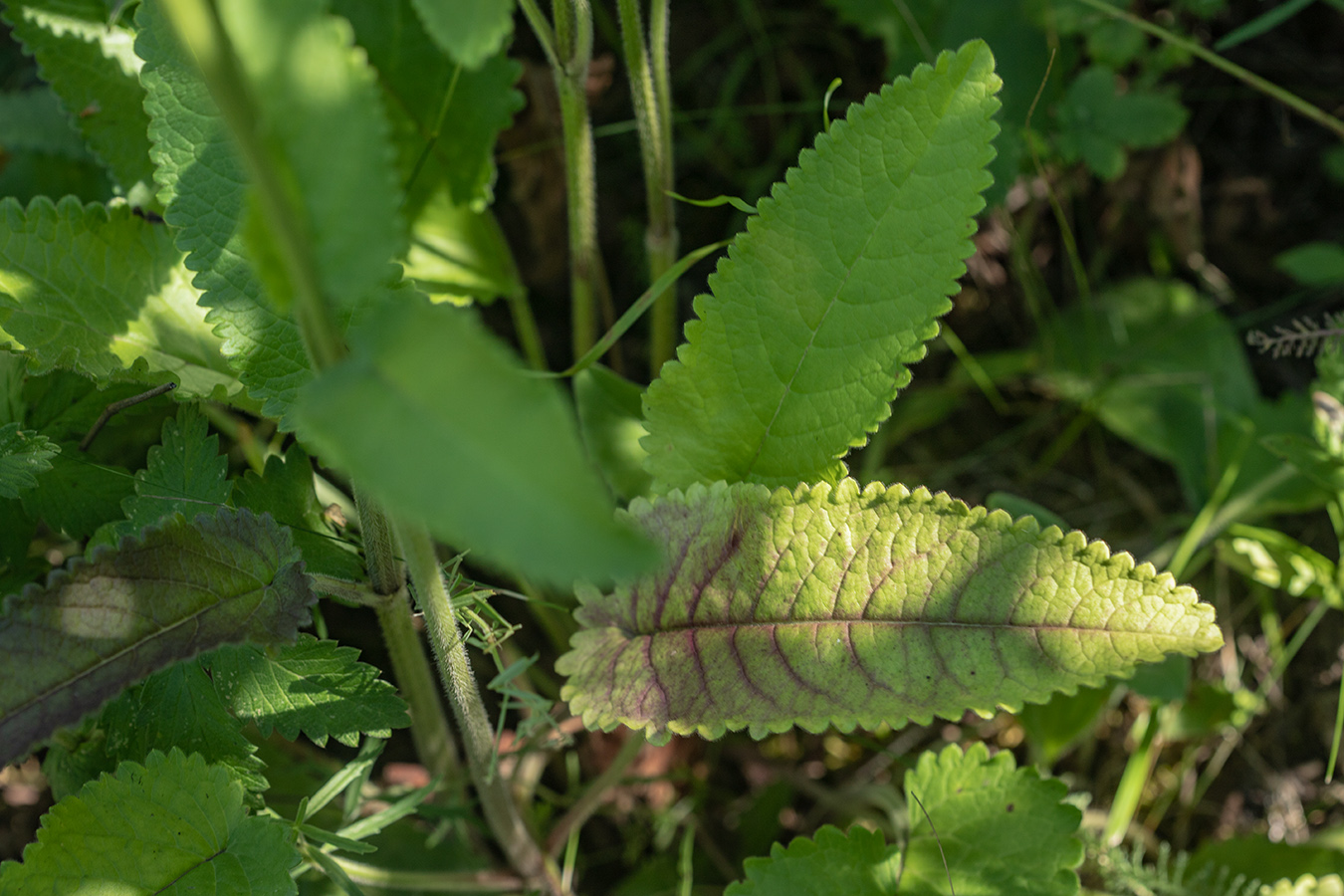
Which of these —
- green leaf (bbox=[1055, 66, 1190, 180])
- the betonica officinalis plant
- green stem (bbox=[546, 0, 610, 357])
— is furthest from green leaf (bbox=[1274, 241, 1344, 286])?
green stem (bbox=[546, 0, 610, 357])

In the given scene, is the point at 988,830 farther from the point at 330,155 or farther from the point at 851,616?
the point at 330,155

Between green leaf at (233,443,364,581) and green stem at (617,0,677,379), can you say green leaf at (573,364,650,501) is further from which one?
green leaf at (233,443,364,581)

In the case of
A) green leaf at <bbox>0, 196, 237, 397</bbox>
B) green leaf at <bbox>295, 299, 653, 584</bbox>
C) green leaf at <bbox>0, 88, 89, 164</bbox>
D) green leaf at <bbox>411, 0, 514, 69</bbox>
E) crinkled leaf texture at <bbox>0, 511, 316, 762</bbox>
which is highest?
green leaf at <bbox>411, 0, 514, 69</bbox>

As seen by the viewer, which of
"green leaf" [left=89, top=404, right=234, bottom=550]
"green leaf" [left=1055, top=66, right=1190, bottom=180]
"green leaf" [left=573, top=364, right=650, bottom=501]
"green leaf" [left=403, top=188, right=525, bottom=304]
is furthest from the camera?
"green leaf" [left=1055, top=66, right=1190, bottom=180]

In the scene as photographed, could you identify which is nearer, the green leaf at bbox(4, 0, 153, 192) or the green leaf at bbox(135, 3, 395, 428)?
the green leaf at bbox(135, 3, 395, 428)

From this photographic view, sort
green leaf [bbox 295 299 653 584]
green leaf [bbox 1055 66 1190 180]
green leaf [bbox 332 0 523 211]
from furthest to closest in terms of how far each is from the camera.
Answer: green leaf [bbox 1055 66 1190 180], green leaf [bbox 332 0 523 211], green leaf [bbox 295 299 653 584]

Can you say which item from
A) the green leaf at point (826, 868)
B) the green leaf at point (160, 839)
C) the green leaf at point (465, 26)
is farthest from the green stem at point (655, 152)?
the green leaf at point (160, 839)

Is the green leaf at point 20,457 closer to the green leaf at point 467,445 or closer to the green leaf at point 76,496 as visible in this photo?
the green leaf at point 76,496

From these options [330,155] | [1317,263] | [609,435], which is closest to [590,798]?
[609,435]
